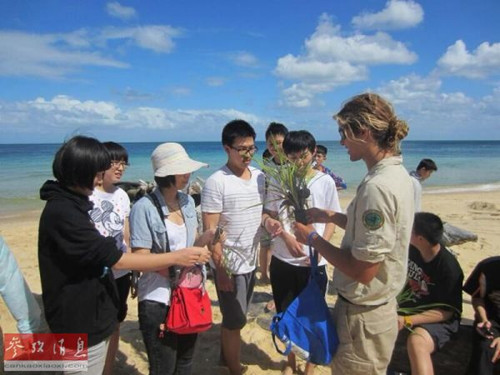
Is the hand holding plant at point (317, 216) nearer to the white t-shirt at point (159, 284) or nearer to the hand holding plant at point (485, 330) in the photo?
the white t-shirt at point (159, 284)

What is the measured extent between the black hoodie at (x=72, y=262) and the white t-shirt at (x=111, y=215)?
0.92m

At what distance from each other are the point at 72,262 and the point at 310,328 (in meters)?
1.27

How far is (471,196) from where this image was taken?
1406cm

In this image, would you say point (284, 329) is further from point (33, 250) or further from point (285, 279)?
point (33, 250)

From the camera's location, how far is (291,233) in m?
2.76

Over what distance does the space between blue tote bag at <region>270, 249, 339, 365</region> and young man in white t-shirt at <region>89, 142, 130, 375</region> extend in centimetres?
133

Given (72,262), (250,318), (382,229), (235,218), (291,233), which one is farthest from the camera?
(250,318)

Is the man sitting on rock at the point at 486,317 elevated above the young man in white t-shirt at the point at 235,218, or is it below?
below

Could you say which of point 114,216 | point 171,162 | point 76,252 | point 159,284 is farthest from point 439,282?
point 114,216

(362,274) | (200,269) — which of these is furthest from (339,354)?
(200,269)

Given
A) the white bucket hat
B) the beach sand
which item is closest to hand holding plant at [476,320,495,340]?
the beach sand

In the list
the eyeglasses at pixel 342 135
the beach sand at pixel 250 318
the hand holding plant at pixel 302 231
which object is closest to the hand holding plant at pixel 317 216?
the hand holding plant at pixel 302 231

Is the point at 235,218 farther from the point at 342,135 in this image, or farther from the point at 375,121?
the point at 375,121

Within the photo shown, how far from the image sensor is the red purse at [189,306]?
218cm
